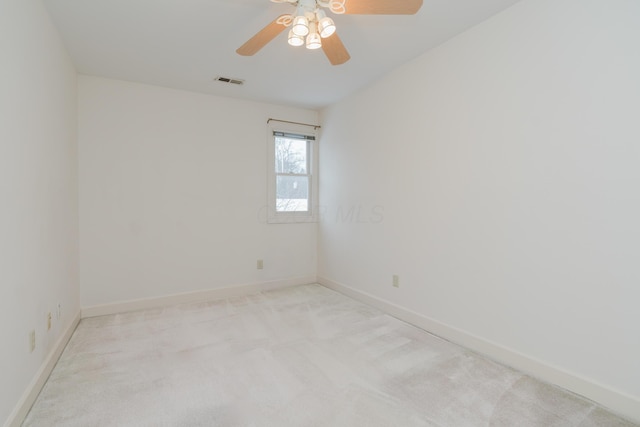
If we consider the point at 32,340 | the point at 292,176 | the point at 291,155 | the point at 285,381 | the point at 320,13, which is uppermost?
the point at 320,13

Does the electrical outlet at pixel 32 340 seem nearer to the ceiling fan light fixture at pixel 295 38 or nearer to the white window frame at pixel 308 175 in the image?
the ceiling fan light fixture at pixel 295 38

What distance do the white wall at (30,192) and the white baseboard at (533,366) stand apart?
2.84 m

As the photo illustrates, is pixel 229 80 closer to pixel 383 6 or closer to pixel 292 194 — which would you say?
pixel 292 194

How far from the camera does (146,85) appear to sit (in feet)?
11.1

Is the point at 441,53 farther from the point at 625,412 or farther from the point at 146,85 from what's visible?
the point at 146,85

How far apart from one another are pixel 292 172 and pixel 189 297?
2.11m

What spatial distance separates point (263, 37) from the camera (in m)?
1.94

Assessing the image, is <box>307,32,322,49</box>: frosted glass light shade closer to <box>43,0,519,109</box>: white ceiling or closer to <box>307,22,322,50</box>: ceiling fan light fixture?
<box>307,22,322,50</box>: ceiling fan light fixture

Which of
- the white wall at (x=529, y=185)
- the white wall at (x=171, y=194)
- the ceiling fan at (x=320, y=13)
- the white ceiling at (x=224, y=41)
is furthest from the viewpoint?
the white wall at (x=171, y=194)

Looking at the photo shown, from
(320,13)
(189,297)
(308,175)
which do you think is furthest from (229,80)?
(189,297)

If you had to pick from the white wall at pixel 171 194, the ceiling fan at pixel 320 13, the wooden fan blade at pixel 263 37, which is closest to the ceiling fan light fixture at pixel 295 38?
the ceiling fan at pixel 320 13

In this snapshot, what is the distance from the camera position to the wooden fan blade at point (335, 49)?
195cm

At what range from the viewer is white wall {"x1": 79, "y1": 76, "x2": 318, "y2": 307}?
3.20 m

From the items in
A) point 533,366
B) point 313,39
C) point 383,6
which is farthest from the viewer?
point 533,366
